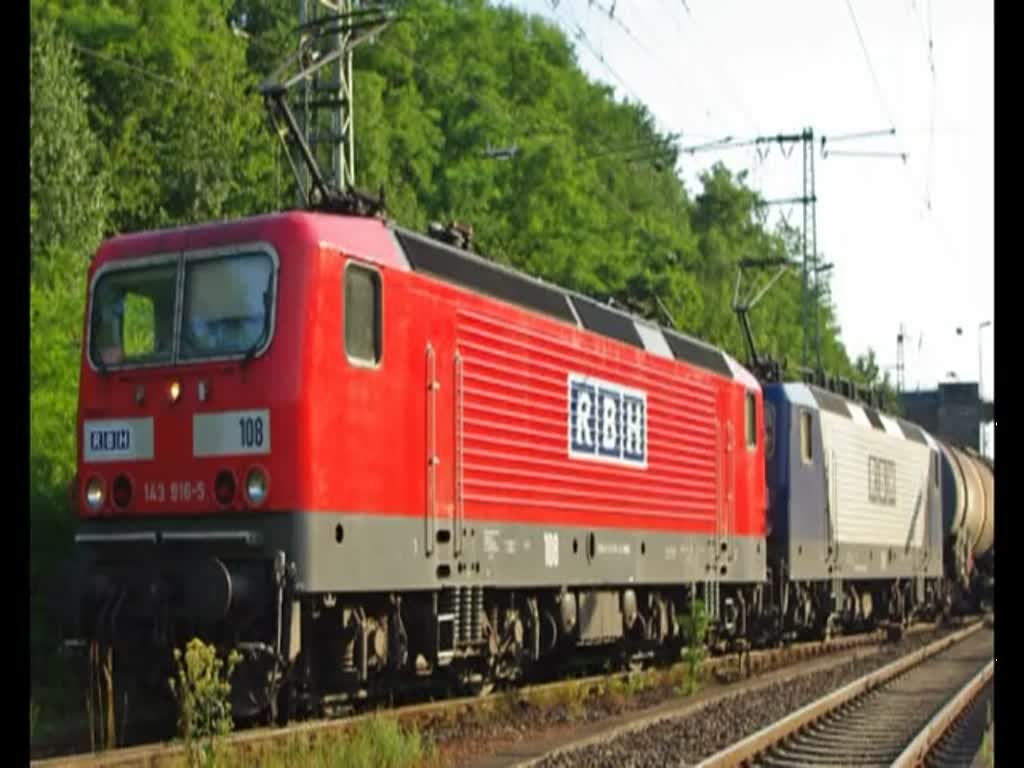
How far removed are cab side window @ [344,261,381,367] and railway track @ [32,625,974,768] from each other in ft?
9.27

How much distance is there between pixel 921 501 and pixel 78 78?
69.8ft

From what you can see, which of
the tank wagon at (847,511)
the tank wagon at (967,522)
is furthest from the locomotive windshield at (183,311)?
the tank wagon at (967,522)

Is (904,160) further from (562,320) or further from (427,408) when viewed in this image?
(427,408)

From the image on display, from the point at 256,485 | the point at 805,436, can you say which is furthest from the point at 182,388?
the point at 805,436

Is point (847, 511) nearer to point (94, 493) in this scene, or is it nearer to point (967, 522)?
Answer: point (967, 522)

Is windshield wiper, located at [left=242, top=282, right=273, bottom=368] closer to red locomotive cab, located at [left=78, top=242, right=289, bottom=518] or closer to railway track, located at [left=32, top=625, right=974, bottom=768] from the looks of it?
red locomotive cab, located at [left=78, top=242, right=289, bottom=518]

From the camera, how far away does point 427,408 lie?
42.7 ft

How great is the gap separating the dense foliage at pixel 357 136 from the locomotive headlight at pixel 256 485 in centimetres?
974

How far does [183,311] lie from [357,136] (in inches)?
1139

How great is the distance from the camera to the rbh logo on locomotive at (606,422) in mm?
15867

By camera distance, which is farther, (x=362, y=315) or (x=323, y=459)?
(x=362, y=315)

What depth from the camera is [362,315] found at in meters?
12.2

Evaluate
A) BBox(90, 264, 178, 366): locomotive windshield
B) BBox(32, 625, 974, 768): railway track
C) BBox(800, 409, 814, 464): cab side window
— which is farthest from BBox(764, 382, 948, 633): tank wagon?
BBox(90, 264, 178, 366): locomotive windshield

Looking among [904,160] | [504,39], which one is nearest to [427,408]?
[904,160]
